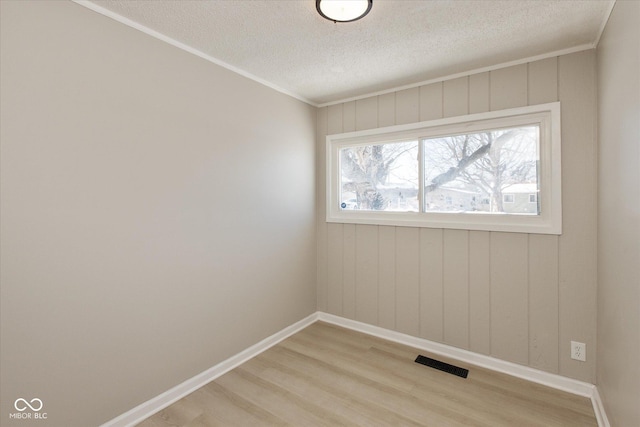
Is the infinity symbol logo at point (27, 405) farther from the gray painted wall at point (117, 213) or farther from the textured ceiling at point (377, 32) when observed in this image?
the textured ceiling at point (377, 32)

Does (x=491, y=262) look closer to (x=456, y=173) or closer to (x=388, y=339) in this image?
(x=456, y=173)

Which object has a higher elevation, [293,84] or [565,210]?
[293,84]

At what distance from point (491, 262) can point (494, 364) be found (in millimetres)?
839

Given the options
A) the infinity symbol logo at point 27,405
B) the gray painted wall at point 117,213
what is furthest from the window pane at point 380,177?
the infinity symbol logo at point 27,405

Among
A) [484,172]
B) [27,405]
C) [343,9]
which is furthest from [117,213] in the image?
[484,172]

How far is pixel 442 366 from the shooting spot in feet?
8.33

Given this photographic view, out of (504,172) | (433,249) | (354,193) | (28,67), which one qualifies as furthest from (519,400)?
(28,67)

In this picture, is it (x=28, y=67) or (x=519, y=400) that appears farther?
(x=519, y=400)

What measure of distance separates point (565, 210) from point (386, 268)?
1520mm

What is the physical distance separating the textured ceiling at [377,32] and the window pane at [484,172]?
0.60 meters

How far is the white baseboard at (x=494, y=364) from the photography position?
6.98ft

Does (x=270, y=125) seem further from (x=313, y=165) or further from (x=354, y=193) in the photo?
(x=354, y=193)

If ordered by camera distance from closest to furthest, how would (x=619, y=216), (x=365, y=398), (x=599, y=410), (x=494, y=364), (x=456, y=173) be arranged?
(x=619, y=216)
(x=599, y=410)
(x=365, y=398)
(x=494, y=364)
(x=456, y=173)

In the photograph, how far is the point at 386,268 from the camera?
3070 millimetres
